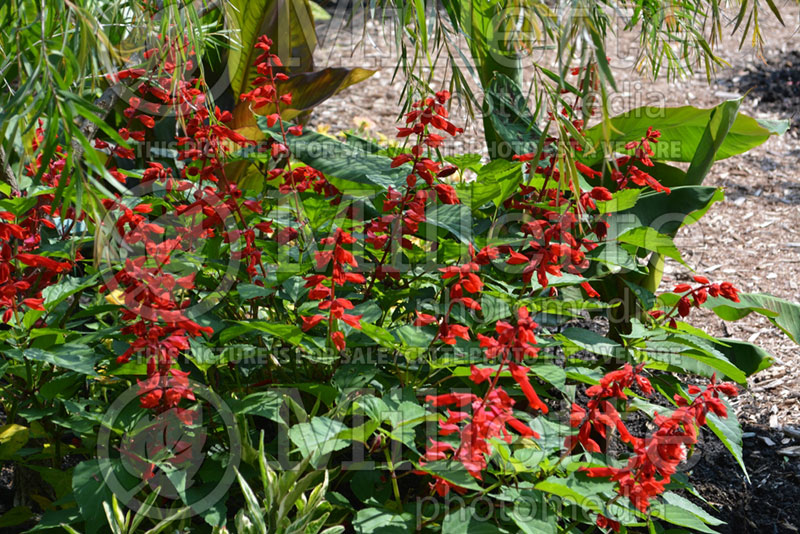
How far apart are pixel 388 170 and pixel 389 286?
0.90ft

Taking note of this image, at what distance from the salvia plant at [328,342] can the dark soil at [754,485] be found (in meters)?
0.09

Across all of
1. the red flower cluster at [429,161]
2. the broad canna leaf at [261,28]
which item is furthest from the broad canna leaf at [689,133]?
the broad canna leaf at [261,28]

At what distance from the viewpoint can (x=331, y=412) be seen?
1460 millimetres

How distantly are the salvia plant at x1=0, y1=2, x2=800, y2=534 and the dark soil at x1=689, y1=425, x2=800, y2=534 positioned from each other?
0.09 metres

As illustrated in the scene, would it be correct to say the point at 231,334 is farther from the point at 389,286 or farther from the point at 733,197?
the point at 733,197

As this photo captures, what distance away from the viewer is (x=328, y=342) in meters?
1.42

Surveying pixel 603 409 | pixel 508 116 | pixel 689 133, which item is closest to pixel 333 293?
pixel 603 409

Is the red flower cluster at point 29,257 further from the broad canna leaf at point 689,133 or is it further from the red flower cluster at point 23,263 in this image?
the broad canna leaf at point 689,133

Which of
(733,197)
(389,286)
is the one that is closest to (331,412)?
(389,286)

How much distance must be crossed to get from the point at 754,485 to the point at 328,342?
1352mm

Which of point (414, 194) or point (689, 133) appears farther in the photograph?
point (689, 133)

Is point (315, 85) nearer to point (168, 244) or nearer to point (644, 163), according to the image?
point (644, 163)

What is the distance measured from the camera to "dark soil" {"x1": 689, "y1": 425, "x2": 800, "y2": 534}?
1922 millimetres

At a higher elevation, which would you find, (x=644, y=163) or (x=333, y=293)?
(x=644, y=163)
